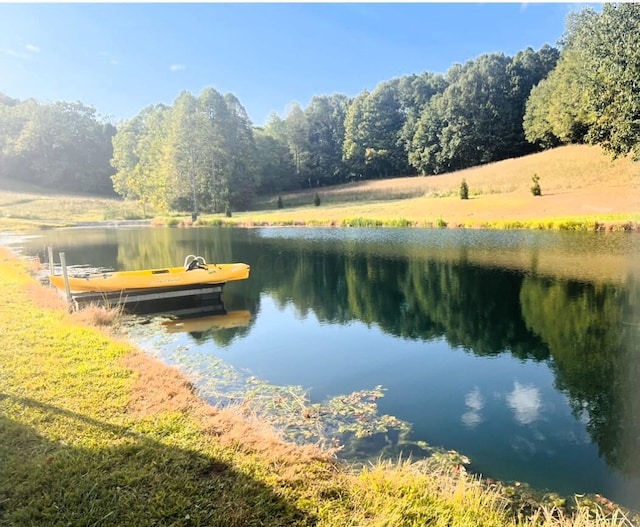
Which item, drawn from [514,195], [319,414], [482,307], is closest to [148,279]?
[319,414]

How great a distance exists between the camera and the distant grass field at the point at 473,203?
107 feet

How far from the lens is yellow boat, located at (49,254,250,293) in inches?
565

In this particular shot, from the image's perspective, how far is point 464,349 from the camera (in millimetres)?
10594

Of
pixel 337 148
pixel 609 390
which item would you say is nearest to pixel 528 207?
pixel 609 390

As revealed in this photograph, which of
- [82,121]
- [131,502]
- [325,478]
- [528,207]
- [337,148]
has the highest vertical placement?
[82,121]

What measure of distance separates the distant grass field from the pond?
928 centimetres

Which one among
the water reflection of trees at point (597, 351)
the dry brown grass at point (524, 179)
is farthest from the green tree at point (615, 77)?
the water reflection of trees at point (597, 351)

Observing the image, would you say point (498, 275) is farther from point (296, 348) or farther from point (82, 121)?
point (82, 121)

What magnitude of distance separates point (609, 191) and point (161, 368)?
124 ft

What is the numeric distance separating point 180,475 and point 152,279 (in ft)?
37.5

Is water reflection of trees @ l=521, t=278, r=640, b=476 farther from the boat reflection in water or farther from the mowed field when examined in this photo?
the mowed field

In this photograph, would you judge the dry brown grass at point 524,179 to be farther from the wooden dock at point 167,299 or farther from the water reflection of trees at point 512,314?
the wooden dock at point 167,299

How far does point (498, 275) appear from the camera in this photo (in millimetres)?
18547

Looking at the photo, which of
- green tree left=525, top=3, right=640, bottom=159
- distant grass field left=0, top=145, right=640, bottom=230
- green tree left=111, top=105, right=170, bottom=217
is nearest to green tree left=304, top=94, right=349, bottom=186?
distant grass field left=0, top=145, right=640, bottom=230
